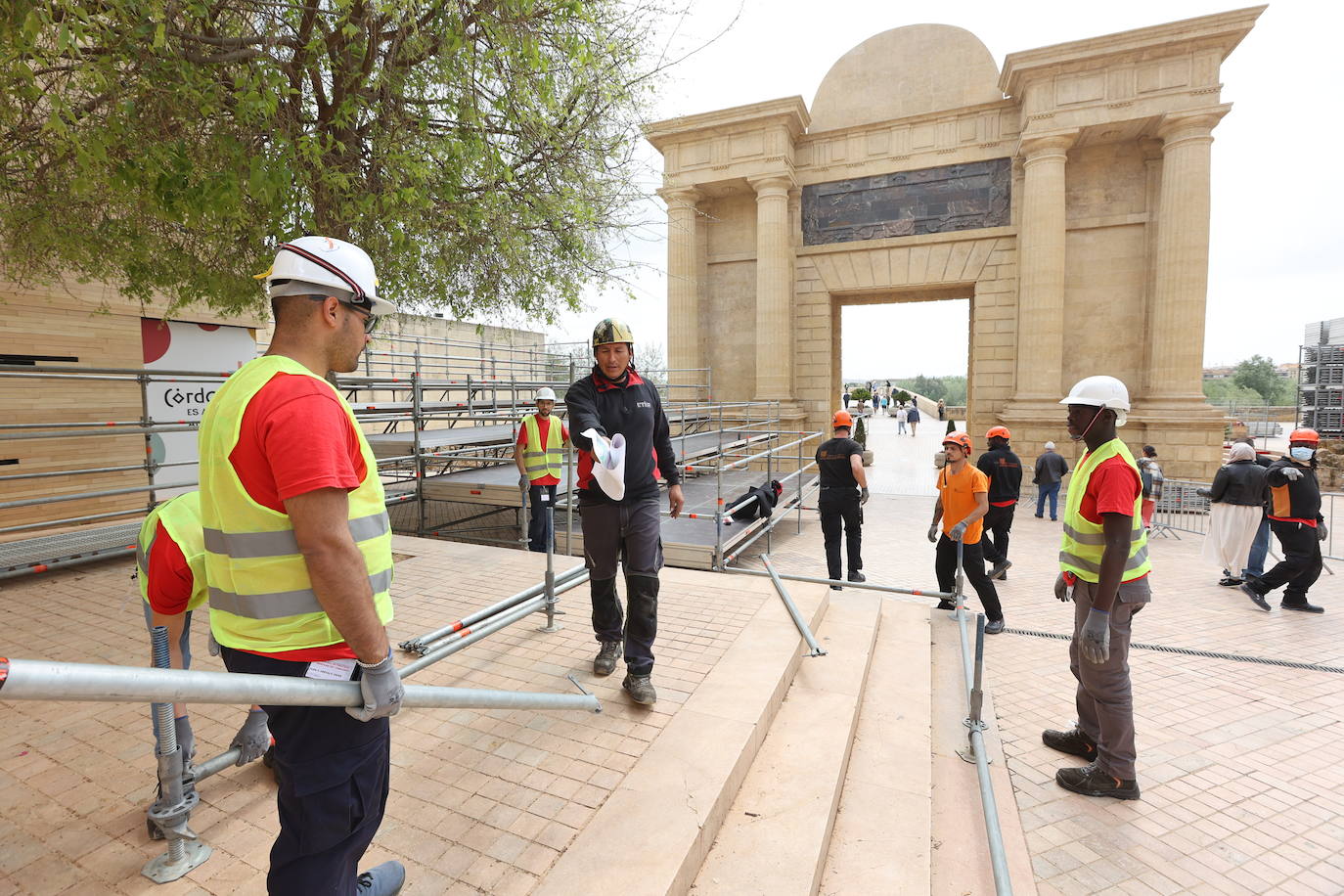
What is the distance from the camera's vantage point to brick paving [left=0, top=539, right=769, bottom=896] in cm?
220

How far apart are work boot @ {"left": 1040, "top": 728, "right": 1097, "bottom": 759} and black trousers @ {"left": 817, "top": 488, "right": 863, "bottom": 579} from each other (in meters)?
3.39

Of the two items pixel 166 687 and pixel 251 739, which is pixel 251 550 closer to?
pixel 166 687

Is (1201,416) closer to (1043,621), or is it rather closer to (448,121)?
(1043,621)

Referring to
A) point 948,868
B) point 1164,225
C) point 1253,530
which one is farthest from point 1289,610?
point 1164,225

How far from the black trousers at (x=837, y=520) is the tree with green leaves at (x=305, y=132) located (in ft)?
12.9

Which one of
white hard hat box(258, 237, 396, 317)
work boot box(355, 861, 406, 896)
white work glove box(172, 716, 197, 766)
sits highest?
white hard hat box(258, 237, 396, 317)

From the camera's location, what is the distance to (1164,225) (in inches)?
602

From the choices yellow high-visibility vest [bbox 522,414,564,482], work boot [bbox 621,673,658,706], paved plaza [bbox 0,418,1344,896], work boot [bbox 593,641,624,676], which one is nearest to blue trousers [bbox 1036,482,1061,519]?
paved plaza [bbox 0,418,1344,896]

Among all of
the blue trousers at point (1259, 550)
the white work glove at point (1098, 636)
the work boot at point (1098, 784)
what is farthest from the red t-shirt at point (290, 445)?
the blue trousers at point (1259, 550)

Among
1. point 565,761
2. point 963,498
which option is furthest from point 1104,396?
point 565,761

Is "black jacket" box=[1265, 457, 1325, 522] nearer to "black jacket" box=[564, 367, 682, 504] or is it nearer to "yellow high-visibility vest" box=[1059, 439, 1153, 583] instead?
"yellow high-visibility vest" box=[1059, 439, 1153, 583]

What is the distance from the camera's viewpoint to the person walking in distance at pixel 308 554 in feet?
4.96

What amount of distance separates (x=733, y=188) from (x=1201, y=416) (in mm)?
13745

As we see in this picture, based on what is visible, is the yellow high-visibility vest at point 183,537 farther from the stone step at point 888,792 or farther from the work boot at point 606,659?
the stone step at point 888,792
